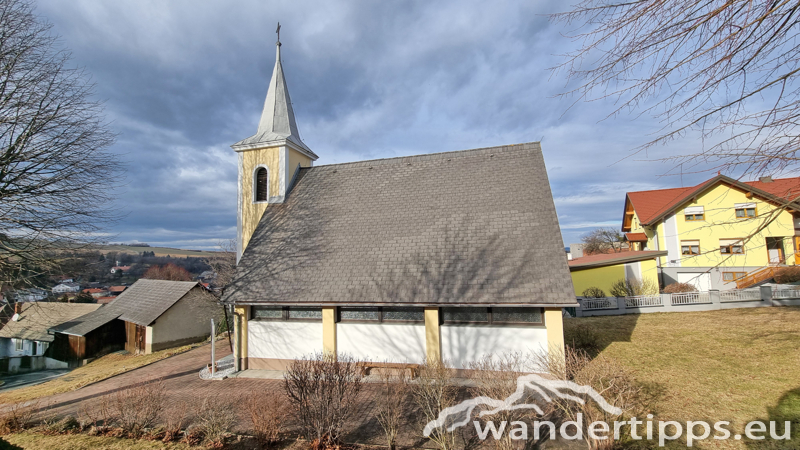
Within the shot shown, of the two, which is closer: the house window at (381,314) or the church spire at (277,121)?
the house window at (381,314)

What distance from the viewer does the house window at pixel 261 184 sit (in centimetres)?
1533

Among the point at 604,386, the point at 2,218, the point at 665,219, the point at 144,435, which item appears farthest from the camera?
the point at 665,219

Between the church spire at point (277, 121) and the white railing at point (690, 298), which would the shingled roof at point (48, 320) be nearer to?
the church spire at point (277, 121)

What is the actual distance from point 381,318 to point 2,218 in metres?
10.1

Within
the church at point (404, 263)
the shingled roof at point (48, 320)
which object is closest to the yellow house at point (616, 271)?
the church at point (404, 263)

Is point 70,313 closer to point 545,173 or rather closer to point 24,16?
point 24,16

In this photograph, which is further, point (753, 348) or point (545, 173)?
point (545, 173)

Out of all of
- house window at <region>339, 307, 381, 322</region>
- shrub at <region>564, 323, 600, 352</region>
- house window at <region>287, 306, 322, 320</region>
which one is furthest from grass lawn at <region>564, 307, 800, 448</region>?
house window at <region>287, 306, 322, 320</region>

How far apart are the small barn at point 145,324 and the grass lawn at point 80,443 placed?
15589mm

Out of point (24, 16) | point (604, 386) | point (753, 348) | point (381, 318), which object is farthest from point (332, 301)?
point (753, 348)

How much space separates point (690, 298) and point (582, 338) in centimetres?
876

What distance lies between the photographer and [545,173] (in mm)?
12414

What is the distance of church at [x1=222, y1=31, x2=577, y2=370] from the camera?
9914mm

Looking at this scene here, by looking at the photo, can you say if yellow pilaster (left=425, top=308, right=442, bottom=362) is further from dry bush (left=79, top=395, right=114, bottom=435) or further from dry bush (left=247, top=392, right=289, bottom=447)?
dry bush (left=79, top=395, right=114, bottom=435)
